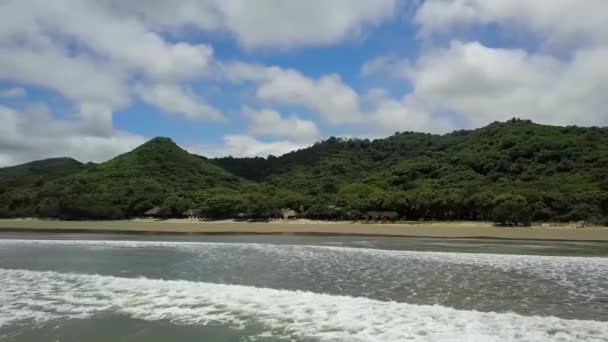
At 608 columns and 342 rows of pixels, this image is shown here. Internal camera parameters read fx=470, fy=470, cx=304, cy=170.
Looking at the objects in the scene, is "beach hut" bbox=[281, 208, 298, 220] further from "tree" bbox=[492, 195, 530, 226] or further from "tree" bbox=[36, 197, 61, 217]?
"tree" bbox=[36, 197, 61, 217]

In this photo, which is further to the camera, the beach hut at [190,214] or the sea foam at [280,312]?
the beach hut at [190,214]

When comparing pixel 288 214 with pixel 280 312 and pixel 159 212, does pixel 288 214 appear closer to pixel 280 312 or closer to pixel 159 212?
pixel 159 212

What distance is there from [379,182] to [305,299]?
291ft

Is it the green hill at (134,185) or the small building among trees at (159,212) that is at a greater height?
the green hill at (134,185)

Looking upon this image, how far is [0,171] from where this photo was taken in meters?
173

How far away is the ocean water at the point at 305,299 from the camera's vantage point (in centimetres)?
940

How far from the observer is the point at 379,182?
99500 millimetres

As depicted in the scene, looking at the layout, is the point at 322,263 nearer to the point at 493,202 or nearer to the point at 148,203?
the point at 493,202

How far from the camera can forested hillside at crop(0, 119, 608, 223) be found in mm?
56719

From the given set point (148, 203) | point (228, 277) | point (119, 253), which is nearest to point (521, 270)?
point (228, 277)

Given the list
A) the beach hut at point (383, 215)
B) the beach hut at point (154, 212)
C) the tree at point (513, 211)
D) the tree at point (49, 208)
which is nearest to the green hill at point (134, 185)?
the tree at point (49, 208)

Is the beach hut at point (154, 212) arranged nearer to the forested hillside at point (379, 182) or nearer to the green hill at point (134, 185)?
the forested hillside at point (379, 182)

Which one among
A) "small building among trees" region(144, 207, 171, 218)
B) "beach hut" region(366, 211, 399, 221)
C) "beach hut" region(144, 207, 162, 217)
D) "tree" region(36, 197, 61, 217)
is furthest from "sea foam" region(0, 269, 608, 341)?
"tree" region(36, 197, 61, 217)

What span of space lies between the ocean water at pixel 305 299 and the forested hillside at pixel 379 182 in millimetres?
34858
